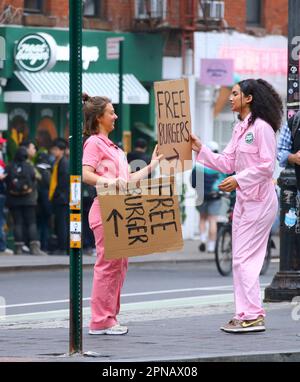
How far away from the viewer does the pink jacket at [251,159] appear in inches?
442

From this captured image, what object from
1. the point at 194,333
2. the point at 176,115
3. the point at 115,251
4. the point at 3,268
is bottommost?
the point at 3,268

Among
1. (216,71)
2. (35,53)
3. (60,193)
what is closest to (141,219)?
(60,193)

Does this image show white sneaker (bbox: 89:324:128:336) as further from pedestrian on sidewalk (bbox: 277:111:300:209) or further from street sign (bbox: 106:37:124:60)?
street sign (bbox: 106:37:124:60)

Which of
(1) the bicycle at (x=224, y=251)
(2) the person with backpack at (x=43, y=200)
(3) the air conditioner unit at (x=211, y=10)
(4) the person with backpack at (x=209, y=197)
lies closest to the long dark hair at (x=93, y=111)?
(1) the bicycle at (x=224, y=251)

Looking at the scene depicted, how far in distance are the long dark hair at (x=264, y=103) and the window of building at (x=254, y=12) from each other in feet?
69.8

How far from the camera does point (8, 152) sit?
87.0 ft

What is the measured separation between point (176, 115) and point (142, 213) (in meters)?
0.92

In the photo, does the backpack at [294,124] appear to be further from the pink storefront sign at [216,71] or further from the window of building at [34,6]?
the pink storefront sign at [216,71]

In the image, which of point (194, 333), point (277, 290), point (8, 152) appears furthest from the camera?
point (8, 152)

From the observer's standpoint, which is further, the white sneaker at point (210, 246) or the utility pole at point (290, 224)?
the white sneaker at point (210, 246)

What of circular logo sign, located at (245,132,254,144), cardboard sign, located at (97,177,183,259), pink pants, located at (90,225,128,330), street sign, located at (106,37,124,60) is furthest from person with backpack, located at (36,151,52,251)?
cardboard sign, located at (97,177,183,259)

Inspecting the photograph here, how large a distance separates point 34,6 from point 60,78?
1780 millimetres
